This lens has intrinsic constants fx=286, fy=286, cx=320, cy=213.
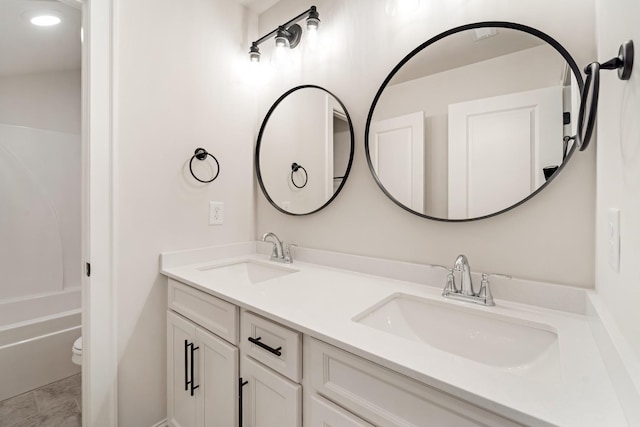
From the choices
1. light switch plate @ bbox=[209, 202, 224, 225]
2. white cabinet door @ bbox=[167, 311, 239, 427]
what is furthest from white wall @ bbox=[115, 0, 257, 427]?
white cabinet door @ bbox=[167, 311, 239, 427]

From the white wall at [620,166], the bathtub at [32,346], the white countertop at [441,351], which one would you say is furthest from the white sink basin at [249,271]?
the bathtub at [32,346]

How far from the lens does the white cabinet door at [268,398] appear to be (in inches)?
33.2

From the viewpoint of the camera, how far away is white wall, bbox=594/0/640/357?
51 cm

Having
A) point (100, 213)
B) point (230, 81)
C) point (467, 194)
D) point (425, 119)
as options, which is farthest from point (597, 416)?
point (230, 81)

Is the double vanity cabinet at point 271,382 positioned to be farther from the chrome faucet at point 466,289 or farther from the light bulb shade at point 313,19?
the light bulb shade at point 313,19

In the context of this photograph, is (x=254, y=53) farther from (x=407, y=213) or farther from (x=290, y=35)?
(x=407, y=213)

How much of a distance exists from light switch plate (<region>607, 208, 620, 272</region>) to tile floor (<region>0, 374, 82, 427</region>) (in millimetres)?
2405

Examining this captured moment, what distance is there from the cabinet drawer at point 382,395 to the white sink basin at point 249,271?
688 millimetres

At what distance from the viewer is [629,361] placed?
48cm

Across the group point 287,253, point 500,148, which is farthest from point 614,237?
point 287,253

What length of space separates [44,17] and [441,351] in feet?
8.86

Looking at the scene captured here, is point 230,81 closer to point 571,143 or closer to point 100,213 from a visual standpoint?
point 100,213

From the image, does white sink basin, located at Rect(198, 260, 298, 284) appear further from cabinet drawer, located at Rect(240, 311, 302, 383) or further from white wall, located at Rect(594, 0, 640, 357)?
white wall, located at Rect(594, 0, 640, 357)

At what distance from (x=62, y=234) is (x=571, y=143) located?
340 centimetres
